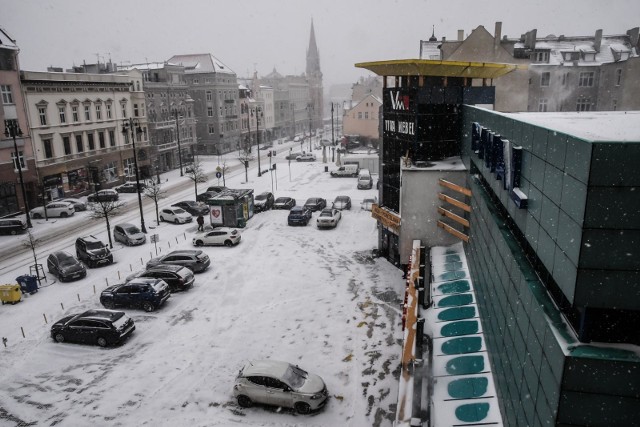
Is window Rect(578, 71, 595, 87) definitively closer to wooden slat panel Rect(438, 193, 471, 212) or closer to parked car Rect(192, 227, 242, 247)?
wooden slat panel Rect(438, 193, 471, 212)

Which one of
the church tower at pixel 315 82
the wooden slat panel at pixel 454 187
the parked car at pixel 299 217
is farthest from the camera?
the church tower at pixel 315 82

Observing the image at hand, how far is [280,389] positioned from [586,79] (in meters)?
51.3

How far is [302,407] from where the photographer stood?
46.1 ft

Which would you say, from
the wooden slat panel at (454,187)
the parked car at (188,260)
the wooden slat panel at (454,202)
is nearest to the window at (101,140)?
the parked car at (188,260)

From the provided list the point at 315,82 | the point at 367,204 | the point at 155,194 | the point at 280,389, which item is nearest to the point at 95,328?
the point at 280,389

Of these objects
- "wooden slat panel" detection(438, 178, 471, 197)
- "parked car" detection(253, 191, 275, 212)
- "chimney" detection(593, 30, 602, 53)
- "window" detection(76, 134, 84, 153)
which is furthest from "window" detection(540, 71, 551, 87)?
"window" detection(76, 134, 84, 153)

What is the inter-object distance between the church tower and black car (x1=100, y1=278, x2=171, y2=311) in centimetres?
11740

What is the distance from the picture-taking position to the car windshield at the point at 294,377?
14.2 m

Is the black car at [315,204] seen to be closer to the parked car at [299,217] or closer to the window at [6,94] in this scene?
the parked car at [299,217]

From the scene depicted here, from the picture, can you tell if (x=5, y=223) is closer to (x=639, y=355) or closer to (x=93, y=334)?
(x=93, y=334)

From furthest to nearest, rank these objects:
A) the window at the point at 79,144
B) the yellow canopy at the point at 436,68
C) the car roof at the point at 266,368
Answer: the window at the point at 79,144 < the yellow canopy at the point at 436,68 < the car roof at the point at 266,368

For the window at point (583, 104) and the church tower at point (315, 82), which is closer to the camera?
the window at point (583, 104)

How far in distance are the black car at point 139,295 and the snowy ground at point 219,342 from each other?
57 centimetres

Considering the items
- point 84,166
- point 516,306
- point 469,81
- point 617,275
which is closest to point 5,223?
point 84,166
